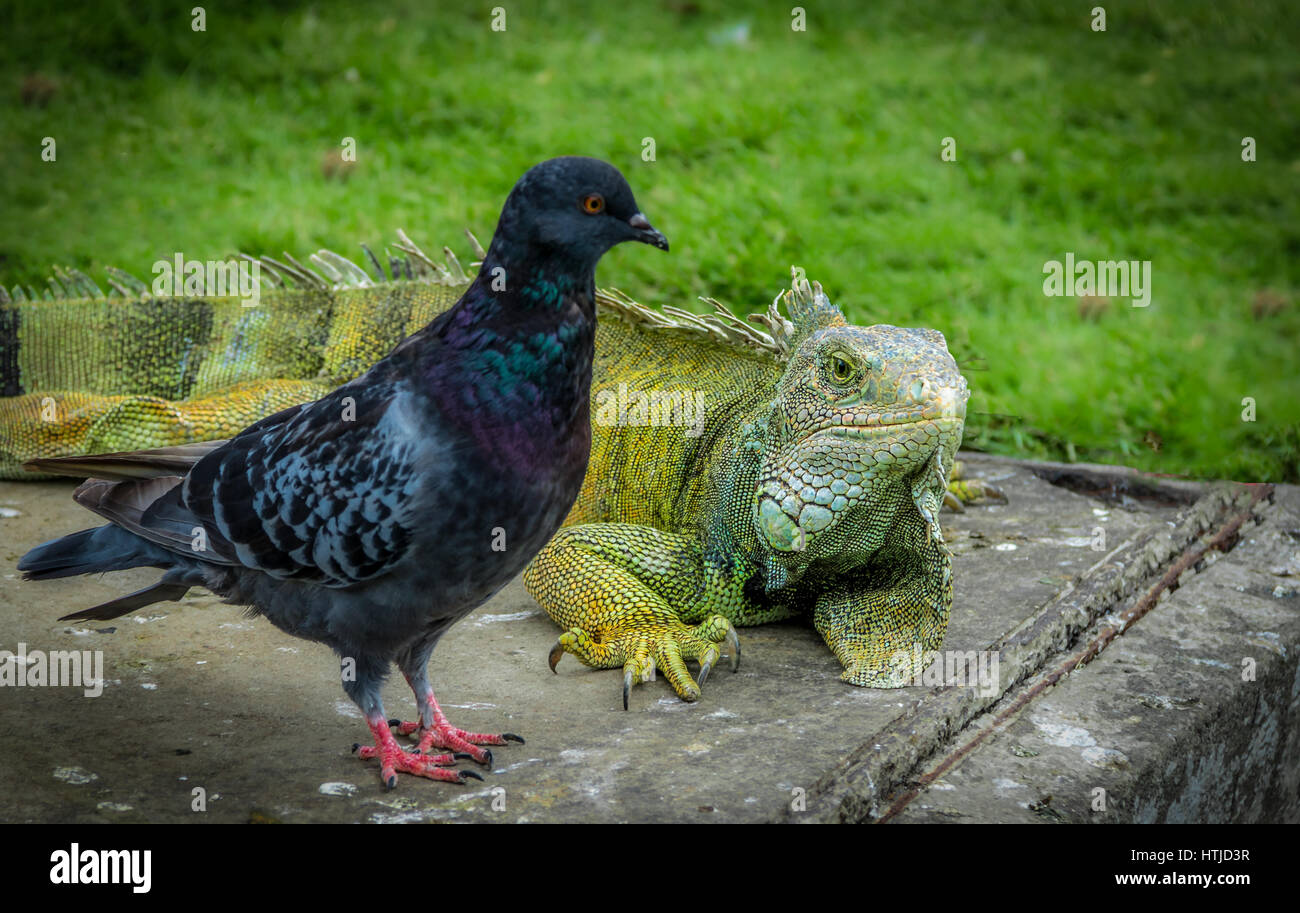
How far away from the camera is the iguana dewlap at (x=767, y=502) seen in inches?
151

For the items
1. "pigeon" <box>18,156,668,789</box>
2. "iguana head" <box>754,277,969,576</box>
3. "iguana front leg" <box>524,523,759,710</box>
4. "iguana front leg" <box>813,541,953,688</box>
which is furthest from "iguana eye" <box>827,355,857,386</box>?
"pigeon" <box>18,156,668,789</box>

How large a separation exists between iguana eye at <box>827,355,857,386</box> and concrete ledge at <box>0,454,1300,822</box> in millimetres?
914

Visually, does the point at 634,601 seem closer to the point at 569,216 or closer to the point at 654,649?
the point at 654,649

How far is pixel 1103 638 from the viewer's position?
423cm

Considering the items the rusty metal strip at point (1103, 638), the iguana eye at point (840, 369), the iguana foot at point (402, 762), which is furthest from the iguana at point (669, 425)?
the iguana foot at point (402, 762)

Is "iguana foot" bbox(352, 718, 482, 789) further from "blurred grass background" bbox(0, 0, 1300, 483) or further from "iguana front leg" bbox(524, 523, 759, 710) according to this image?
"blurred grass background" bbox(0, 0, 1300, 483)

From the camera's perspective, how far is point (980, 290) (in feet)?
26.1

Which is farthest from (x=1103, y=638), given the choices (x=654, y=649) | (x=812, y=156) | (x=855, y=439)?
(x=812, y=156)

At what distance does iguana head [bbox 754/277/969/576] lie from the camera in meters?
3.75

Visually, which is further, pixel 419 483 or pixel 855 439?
pixel 855 439

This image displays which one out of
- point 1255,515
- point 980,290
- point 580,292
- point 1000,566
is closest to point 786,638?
point 1000,566

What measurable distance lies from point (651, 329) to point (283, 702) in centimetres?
210

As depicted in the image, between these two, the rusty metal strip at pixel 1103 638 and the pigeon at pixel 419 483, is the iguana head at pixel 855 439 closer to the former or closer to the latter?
the rusty metal strip at pixel 1103 638

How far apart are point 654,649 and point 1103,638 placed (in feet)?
4.86
